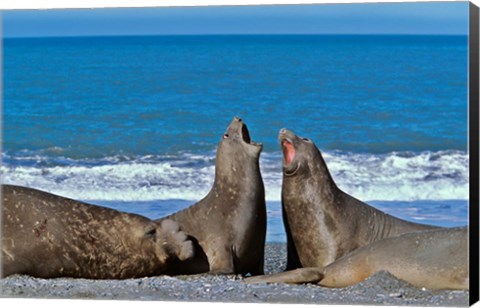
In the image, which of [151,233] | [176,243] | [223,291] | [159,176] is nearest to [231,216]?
[176,243]

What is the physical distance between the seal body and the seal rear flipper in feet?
0.17

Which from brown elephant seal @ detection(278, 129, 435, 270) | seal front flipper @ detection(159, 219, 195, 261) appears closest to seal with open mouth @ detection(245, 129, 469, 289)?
brown elephant seal @ detection(278, 129, 435, 270)

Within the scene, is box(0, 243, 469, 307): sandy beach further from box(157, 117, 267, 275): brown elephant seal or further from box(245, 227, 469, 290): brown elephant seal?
box(157, 117, 267, 275): brown elephant seal

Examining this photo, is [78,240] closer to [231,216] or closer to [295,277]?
[231,216]

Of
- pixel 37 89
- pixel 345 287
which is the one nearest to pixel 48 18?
pixel 37 89

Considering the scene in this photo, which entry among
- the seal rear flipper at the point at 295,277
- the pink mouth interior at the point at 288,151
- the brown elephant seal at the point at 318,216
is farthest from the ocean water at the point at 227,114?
the seal rear flipper at the point at 295,277

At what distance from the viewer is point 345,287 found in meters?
8.72

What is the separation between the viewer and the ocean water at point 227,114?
363 inches

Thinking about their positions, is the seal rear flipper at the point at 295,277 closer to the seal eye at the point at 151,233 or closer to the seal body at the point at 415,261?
the seal body at the point at 415,261

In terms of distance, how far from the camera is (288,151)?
980 cm

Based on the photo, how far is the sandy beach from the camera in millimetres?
8375

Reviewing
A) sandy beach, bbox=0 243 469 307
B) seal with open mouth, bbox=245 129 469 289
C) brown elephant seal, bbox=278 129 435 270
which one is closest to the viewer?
sandy beach, bbox=0 243 469 307

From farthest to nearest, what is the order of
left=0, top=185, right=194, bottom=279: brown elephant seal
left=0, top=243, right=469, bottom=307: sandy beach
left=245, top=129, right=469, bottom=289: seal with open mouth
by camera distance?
left=0, top=185, right=194, bottom=279: brown elephant seal → left=245, top=129, right=469, bottom=289: seal with open mouth → left=0, top=243, right=469, bottom=307: sandy beach

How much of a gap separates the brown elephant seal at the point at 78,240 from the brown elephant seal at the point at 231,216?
0.18m
